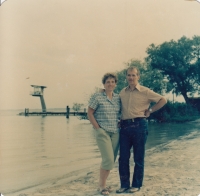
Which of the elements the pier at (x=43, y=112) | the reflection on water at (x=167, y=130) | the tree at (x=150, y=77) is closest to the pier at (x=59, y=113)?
the pier at (x=43, y=112)

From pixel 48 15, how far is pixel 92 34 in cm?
70

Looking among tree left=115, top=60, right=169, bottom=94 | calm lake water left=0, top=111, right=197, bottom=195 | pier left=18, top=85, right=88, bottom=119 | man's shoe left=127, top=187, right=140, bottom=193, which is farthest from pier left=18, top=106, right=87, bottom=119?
man's shoe left=127, top=187, right=140, bottom=193

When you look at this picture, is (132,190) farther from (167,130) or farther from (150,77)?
(167,130)

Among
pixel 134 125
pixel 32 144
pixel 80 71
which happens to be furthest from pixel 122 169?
pixel 32 144

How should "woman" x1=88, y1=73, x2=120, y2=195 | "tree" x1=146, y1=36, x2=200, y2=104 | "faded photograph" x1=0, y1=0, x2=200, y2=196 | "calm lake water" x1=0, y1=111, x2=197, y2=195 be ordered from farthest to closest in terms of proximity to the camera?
"tree" x1=146, y1=36, x2=200, y2=104 → "calm lake water" x1=0, y1=111, x2=197, y2=195 → "faded photograph" x1=0, y1=0, x2=200, y2=196 → "woman" x1=88, y1=73, x2=120, y2=195

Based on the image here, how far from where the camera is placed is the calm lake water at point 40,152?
185 inches

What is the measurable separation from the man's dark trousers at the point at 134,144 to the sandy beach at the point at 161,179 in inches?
8.8

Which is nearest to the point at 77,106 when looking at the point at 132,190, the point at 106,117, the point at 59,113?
the point at 59,113

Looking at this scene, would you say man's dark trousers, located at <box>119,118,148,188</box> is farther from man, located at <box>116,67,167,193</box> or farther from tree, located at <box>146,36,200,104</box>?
tree, located at <box>146,36,200,104</box>

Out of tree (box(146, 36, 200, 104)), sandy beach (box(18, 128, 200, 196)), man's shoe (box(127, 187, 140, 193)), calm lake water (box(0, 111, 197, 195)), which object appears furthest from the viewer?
tree (box(146, 36, 200, 104))

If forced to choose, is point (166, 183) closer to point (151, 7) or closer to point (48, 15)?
point (151, 7)

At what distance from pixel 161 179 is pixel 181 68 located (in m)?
1.93

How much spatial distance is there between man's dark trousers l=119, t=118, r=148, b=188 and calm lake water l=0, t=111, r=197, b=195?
1.27m

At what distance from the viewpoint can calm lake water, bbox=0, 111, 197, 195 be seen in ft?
15.5
